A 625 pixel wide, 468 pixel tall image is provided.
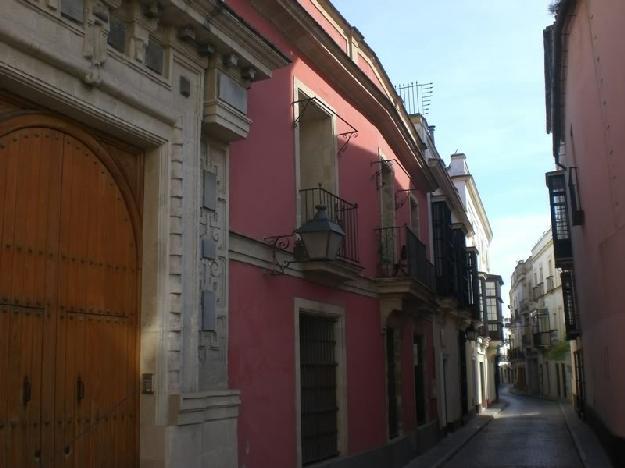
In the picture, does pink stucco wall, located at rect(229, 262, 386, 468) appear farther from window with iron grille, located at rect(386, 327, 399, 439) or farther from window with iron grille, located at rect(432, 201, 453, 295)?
window with iron grille, located at rect(432, 201, 453, 295)

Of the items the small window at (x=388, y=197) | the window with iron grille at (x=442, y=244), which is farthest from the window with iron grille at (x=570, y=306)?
the small window at (x=388, y=197)

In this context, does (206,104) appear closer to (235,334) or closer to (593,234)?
(235,334)

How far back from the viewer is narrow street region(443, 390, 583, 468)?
43.5 feet

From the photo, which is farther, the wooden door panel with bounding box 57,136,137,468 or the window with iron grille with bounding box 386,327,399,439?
the window with iron grille with bounding box 386,327,399,439

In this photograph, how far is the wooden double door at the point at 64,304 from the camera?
15.0ft

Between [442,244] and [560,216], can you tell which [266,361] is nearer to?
[442,244]

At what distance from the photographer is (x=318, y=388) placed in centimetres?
943

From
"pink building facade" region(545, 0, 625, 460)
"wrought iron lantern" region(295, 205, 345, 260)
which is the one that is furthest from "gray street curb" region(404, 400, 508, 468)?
"wrought iron lantern" region(295, 205, 345, 260)

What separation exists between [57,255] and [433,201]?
14.6 meters

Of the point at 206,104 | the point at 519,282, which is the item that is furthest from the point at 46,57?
the point at 519,282

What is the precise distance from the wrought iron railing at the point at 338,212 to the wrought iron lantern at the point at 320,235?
63 centimetres

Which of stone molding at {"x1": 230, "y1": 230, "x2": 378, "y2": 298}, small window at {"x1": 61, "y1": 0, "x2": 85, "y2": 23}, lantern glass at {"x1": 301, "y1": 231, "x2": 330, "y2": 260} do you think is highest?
small window at {"x1": 61, "y1": 0, "x2": 85, "y2": 23}

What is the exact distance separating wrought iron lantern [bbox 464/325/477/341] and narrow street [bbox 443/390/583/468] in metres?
3.16

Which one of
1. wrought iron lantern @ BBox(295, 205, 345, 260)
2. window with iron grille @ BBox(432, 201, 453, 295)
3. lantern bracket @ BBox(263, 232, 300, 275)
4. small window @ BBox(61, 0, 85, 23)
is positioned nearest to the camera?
small window @ BBox(61, 0, 85, 23)
